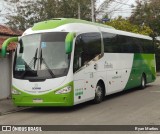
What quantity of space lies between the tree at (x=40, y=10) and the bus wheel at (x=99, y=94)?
22776 mm

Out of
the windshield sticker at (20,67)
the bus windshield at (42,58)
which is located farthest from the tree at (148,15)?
the windshield sticker at (20,67)

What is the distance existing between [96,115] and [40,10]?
2781cm

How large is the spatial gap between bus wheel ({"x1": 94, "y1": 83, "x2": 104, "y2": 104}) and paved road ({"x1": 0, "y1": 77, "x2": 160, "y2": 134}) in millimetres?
246

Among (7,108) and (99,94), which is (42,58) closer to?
(7,108)

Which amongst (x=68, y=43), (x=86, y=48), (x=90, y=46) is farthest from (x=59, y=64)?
(x=90, y=46)

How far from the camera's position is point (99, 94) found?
1667cm

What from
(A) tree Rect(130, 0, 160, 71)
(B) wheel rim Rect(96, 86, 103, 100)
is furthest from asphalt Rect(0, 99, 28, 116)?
(A) tree Rect(130, 0, 160, 71)

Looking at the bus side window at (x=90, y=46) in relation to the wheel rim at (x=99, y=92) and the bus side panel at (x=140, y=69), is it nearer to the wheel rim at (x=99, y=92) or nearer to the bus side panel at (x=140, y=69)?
Result: the wheel rim at (x=99, y=92)

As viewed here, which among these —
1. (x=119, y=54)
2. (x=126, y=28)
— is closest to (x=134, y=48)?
(x=119, y=54)

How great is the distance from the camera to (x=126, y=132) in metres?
9.99

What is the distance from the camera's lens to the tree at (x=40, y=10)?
3919 cm

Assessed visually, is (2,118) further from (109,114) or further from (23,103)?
(109,114)

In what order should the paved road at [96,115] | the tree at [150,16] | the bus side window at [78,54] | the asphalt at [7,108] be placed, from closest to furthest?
Result: the paved road at [96,115] → the bus side window at [78,54] → the asphalt at [7,108] → the tree at [150,16]

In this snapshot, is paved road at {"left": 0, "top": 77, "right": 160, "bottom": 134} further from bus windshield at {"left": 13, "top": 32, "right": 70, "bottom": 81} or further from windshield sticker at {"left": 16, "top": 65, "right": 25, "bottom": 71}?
windshield sticker at {"left": 16, "top": 65, "right": 25, "bottom": 71}
